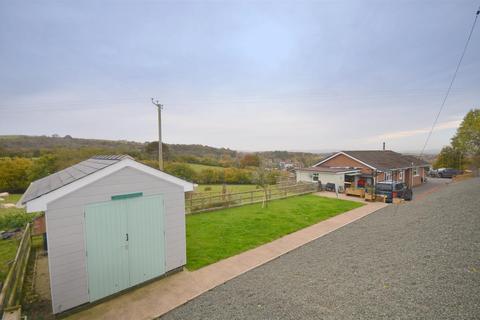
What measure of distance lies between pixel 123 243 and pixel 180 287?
6.44 ft

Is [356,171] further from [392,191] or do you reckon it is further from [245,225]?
[245,225]

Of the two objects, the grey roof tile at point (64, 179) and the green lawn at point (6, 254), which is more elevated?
the grey roof tile at point (64, 179)

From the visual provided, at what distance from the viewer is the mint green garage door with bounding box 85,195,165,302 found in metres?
5.32

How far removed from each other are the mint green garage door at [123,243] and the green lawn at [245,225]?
1.59 metres

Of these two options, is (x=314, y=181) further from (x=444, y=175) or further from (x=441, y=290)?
(x=444, y=175)

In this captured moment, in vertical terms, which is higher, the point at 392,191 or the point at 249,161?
the point at 249,161

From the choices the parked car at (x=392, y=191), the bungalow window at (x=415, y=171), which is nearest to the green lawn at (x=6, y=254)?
the parked car at (x=392, y=191)

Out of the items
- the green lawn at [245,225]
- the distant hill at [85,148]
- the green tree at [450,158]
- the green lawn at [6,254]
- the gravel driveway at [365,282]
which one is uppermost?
the distant hill at [85,148]

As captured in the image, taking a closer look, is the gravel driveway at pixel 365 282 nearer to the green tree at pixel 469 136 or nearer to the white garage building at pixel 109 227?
the white garage building at pixel 109 227

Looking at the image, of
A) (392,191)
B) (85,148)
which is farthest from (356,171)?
(85,148)

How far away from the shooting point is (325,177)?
2359 cm

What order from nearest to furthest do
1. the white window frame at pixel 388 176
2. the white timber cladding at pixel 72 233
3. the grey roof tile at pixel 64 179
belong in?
the white timber cladding at pixel 72 233
the grey roof tile at pixel 64 179
the white window frame at pixel 388 176

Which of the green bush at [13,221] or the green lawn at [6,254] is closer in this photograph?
the green lawn at [6,254]

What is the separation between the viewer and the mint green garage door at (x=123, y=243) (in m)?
5.32
